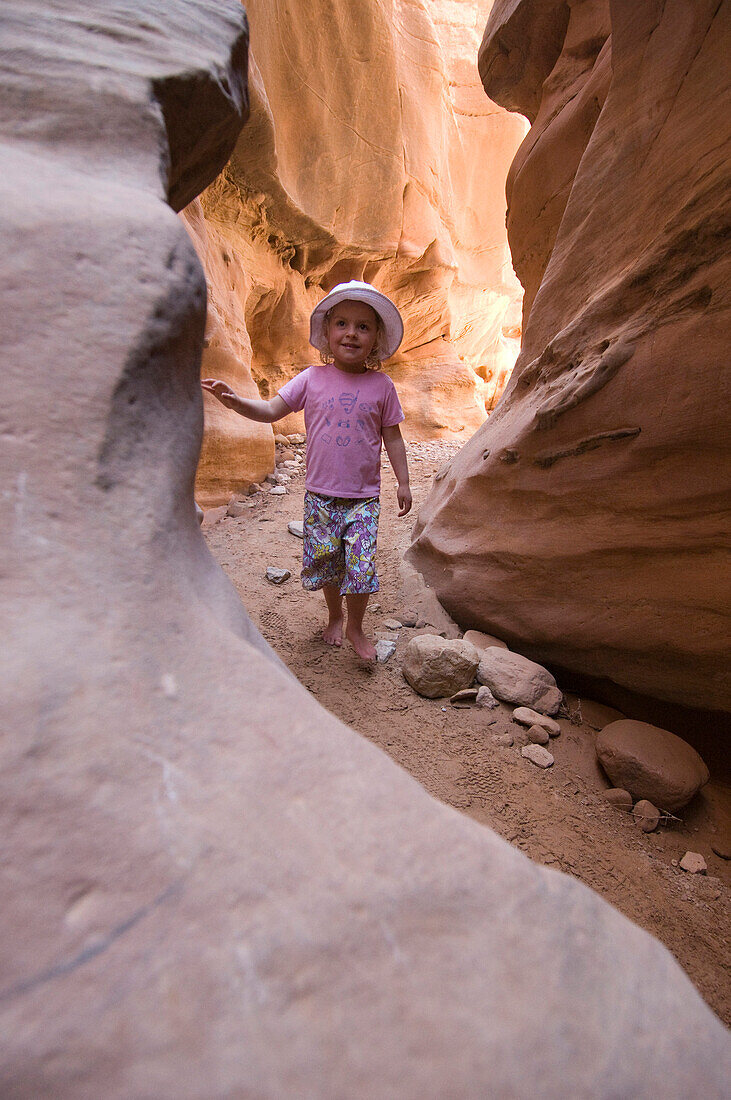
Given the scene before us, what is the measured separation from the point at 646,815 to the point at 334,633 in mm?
1197

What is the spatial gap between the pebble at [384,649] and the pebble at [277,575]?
0.68m

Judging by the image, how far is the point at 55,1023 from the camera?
0.34 m

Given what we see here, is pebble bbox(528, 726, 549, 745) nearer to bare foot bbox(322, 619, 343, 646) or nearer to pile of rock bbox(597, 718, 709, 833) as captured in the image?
pile of rock bbox(597, 718, 709, 833)

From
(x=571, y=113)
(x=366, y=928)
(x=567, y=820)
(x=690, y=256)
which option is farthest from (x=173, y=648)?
(x=571, y=113)

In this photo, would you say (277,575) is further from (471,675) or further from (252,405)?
(471,675)

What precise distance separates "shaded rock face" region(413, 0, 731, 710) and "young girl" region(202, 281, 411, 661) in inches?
22.8

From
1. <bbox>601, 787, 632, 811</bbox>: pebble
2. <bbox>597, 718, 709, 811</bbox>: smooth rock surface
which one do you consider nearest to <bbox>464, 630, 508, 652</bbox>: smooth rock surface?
<bbox>597, 718, 709, 811</bbox>: smooth rock surface

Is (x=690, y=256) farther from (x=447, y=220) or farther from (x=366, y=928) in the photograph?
(x=447, y=220)

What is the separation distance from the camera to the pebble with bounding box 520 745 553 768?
1642 millimetres

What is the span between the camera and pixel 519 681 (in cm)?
189

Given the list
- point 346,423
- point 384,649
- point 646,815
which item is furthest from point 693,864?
point 346,423

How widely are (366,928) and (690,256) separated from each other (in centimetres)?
172

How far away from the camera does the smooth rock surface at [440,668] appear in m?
1.85

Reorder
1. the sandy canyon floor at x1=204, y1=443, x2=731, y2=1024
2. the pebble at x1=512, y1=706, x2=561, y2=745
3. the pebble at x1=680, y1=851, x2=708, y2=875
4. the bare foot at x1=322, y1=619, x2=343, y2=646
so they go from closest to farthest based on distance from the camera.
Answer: the sandy canyon floor at x1=204, y1=443, x2=731, y2=1024 < the pebble at x1=680, y1=851, x2=708, y2=875 < the pebble at x1=512, y1=706, x2=561, y2=745 < the bare foot at x1=322, y1=619, x2=343, y2=646
